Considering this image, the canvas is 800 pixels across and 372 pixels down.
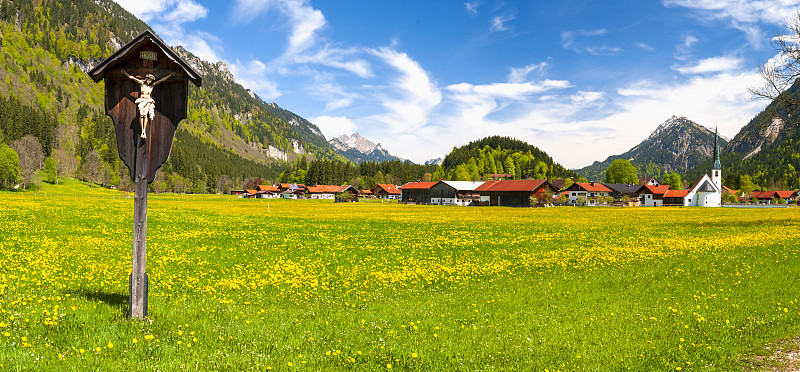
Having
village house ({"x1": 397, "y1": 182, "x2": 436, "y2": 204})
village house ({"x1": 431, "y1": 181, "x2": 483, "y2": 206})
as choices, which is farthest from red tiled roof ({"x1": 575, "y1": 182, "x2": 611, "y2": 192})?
village house ({"x1": 397, "y1": 182, "x2": 436, "y2": 204})

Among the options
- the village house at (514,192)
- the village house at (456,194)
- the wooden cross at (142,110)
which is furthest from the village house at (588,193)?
the wooden cross at (142,110)

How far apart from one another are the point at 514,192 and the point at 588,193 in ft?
144

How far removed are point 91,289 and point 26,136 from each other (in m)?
226

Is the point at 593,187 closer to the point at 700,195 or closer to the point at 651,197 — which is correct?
the point at 651,197

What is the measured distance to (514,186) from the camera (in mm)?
120625

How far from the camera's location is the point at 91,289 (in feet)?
37.1

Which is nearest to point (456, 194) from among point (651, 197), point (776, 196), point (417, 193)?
point (417, 193)

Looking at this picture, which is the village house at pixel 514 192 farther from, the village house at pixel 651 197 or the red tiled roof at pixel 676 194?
the red tiled roof at pixel 676 194

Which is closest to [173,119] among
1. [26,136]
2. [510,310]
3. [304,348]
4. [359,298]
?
[304,348]

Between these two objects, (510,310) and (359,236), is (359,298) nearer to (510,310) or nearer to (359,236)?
(510,310)

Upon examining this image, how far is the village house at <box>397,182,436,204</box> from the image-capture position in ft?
459

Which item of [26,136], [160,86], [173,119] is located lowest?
[173,119]

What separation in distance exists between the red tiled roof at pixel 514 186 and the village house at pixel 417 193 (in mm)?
17231

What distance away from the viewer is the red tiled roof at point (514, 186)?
116750 mm
